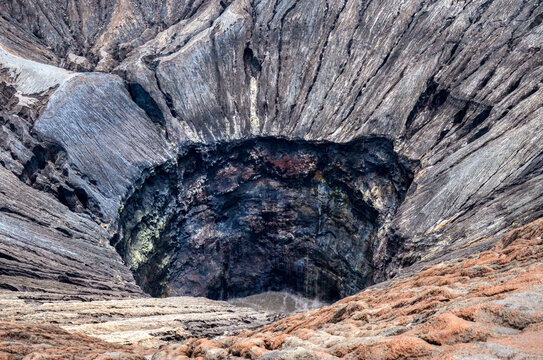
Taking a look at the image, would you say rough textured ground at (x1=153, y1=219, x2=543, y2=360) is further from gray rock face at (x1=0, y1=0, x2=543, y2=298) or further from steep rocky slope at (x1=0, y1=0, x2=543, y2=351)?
steep rocky slope at (x1=0, y1=0, x2=543, y2=351)

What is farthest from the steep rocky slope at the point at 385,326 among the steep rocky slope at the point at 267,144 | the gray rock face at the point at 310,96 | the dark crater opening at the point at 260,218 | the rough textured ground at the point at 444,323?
the dark crater opening at the point at 260,218

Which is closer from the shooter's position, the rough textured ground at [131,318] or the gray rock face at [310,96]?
the rough textured ground at [131,318]

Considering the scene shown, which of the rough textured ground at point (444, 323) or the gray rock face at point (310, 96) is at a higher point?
the gray rock face at point (310, 96)

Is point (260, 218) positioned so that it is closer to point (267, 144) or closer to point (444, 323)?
point (267, 144)

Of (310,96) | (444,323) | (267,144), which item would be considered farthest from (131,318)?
(310,96)

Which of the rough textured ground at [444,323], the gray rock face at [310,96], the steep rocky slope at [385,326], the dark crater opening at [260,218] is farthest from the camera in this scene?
the dark crater opening at [260,218]

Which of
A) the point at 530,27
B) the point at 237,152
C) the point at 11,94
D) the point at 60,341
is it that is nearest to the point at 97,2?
the point at 11,94

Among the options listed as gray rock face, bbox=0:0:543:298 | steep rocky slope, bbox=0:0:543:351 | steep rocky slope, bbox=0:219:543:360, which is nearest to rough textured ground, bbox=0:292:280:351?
steep rocky slope, bbox=0:219:543:360

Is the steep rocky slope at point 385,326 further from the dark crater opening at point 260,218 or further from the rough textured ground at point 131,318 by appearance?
the dark crater opening at point 260,218
